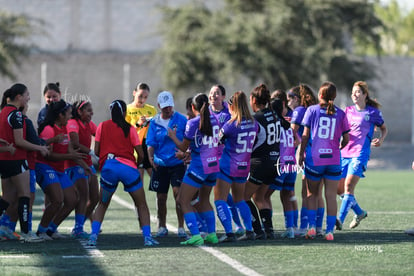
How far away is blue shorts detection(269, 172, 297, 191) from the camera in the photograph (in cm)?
1182

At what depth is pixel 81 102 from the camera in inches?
480

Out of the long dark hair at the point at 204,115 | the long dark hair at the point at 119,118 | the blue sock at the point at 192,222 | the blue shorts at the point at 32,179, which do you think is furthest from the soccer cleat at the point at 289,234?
the blue shorts at the point at 32,179

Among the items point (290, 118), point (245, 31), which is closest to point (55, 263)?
point (290, 118)

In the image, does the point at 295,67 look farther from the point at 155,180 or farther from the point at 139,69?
the point at 155,180

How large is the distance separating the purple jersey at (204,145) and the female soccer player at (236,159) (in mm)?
181

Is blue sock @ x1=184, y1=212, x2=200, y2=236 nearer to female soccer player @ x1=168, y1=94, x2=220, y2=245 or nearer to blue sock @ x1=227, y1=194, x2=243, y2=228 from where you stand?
female soccer player @ x1=168, y1=94, x2=220, y2=245

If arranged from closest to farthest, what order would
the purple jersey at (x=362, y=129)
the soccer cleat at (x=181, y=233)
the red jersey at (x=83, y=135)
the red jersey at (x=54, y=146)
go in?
the red jersey at (x=54, y=146)
the soccer cleat at (x=181, y=233)
the red jersey at (x=83, y=135)
the purple jersey at (x=362, y=129)

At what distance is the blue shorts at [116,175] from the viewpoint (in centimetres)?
1043

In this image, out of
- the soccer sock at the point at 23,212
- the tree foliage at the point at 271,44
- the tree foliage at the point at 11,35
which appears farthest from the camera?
the tree foliage at the point at 11,35

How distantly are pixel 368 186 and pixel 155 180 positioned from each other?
12544 millimetres

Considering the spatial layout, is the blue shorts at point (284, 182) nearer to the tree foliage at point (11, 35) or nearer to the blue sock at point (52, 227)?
the blue sock at point (52, 227)

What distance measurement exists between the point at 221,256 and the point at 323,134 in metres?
2.54

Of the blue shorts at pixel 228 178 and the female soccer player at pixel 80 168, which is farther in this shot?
the female soccer player at pixel 80 168

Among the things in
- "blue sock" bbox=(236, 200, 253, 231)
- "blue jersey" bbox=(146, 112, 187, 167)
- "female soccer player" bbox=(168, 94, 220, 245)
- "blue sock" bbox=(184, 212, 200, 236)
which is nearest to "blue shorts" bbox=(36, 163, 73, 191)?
"blue jersey" bbox=(146, 112, 187, 167)
